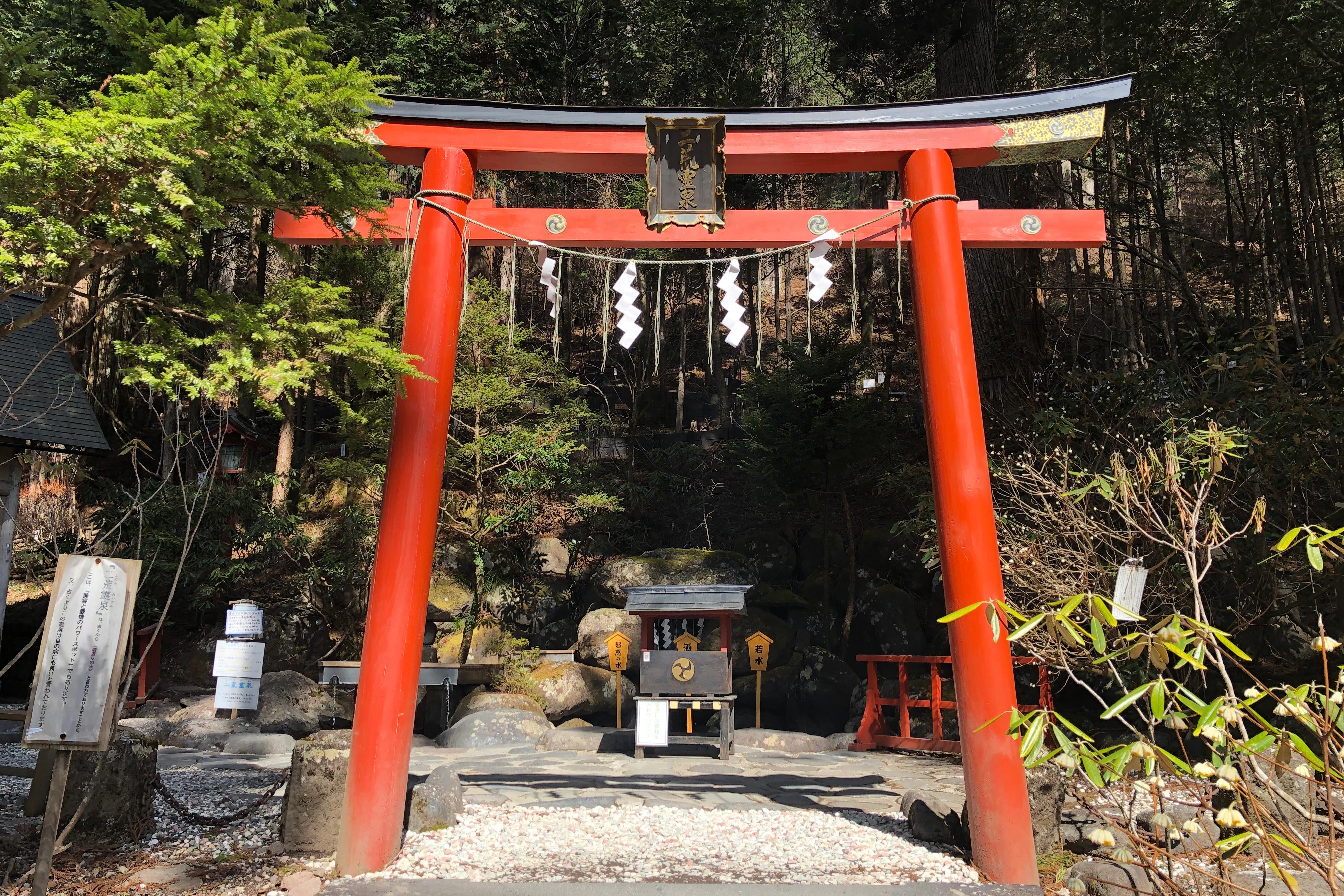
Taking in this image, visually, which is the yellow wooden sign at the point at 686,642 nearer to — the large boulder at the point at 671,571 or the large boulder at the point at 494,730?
the large boulder at the point at 494,730

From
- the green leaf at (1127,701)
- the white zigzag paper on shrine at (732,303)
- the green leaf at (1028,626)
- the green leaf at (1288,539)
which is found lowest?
the green leaf at (1127,701)

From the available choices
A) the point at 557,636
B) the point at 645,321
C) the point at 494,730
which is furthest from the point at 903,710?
the point at 645,321

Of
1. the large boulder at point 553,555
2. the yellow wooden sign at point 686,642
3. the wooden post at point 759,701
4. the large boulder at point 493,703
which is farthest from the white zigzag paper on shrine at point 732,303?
the large boulder at point 553,555

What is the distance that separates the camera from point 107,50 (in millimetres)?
11883

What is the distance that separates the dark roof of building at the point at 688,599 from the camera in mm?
9461

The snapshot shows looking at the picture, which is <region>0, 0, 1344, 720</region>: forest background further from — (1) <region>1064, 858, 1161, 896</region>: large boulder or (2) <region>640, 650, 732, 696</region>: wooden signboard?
(1) <region>1064, 858, 1161, 896</region>: large boulder

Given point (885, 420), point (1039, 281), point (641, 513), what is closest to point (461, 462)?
point (641, 513)

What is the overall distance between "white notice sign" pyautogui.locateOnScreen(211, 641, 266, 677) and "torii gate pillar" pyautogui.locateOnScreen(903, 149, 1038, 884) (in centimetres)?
849

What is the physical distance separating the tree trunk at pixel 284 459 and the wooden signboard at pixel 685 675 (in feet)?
27.9

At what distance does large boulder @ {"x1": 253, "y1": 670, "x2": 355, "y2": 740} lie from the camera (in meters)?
10.5

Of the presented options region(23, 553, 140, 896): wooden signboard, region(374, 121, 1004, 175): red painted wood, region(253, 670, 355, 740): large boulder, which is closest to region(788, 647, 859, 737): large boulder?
region(253, 670, 355, 740): large boulder

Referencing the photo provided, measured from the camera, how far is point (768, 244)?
19.3ft

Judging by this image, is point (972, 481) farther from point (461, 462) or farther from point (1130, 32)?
point (461, 462)

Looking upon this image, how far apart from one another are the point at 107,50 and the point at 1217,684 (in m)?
16.1
